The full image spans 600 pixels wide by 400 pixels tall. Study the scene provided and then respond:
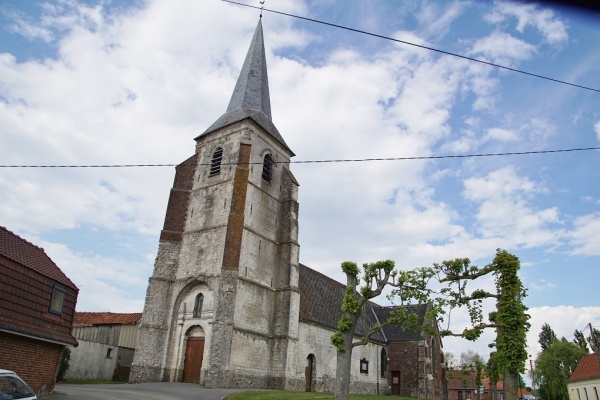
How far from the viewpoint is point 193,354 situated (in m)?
25.5

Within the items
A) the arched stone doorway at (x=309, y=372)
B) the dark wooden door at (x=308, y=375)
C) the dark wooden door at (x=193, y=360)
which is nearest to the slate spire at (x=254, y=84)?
the dark wooden door at (x=193, y=360)

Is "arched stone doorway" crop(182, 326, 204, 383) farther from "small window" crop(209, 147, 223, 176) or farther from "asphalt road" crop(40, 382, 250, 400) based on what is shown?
"small window" crop(209, 147, 223, 176)

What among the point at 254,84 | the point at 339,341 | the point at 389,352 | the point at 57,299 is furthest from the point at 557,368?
the point at 57,299

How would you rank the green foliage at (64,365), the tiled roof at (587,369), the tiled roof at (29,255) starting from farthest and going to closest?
the tiled roof at (587,369) → the green foliage at (64,365) → the tiled roof at (29,255)

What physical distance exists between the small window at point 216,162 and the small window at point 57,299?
14209 mm

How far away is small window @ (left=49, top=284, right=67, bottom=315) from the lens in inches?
666

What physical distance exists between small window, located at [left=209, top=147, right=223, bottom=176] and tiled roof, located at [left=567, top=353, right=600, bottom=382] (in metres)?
35.9

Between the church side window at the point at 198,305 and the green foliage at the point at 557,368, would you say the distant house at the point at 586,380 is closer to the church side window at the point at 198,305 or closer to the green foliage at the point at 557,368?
the green foliage at the point at 557,368

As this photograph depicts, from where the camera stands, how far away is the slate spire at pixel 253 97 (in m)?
32.3

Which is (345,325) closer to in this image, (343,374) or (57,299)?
(343,374)

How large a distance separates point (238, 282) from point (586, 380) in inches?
1357

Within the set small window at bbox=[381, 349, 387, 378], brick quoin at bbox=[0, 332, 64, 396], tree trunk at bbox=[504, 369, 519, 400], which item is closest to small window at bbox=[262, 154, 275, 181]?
brick quoin at bbox=[0, 332, 64, 396]

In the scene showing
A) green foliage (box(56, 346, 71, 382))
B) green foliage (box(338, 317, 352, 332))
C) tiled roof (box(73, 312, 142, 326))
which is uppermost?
tiled roof (box(73, 312, 142, 326))

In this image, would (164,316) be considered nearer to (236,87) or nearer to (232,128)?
(232,128)
